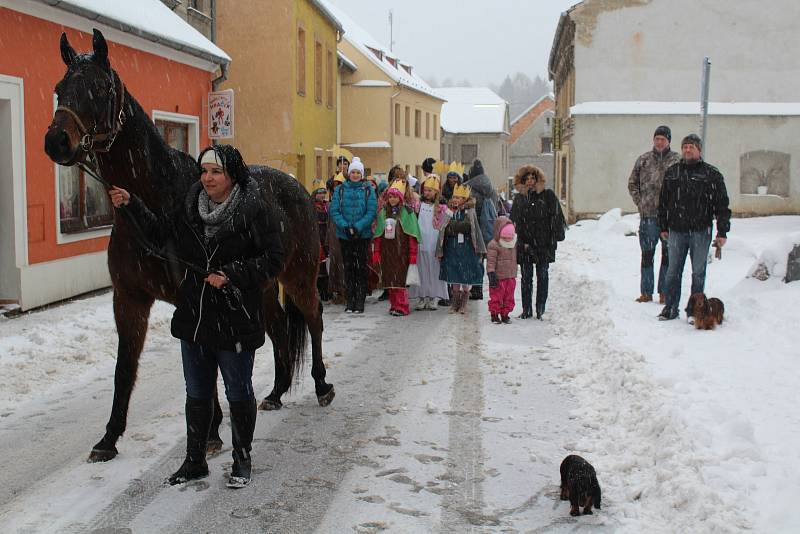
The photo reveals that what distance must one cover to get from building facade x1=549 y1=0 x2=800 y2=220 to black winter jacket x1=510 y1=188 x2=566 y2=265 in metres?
16.0

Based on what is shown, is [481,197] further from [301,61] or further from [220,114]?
[301,61]

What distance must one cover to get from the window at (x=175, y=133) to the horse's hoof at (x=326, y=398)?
8.86m

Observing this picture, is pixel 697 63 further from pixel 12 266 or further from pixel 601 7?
pixel 12 266

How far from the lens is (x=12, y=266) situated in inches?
388

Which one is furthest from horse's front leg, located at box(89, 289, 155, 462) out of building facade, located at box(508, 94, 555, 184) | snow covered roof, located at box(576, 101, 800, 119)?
building facade, located at box(508, 94, 555, 184)

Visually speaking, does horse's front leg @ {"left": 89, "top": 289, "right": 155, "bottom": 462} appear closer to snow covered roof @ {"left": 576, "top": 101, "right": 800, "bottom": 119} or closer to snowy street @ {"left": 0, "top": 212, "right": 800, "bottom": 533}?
snowy street @ {"left": 0, "top": 212, "right": 800, "bottom": 533}

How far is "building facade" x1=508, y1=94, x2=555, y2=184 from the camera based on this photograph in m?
70.9

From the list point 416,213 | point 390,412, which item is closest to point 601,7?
point 416,213

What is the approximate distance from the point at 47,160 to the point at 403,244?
4463mm

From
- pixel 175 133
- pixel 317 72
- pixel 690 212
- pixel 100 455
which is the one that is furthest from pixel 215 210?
pixel 317 72

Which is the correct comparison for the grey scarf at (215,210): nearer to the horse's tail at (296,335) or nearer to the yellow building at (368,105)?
the horse's tail at (296,335)

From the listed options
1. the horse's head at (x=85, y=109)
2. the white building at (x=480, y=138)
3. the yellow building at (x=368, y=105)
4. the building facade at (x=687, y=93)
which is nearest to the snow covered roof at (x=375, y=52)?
the yellow building at (x=368, y=105)

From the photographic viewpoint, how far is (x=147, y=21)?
13.2 m

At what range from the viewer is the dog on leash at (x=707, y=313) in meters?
8.41
